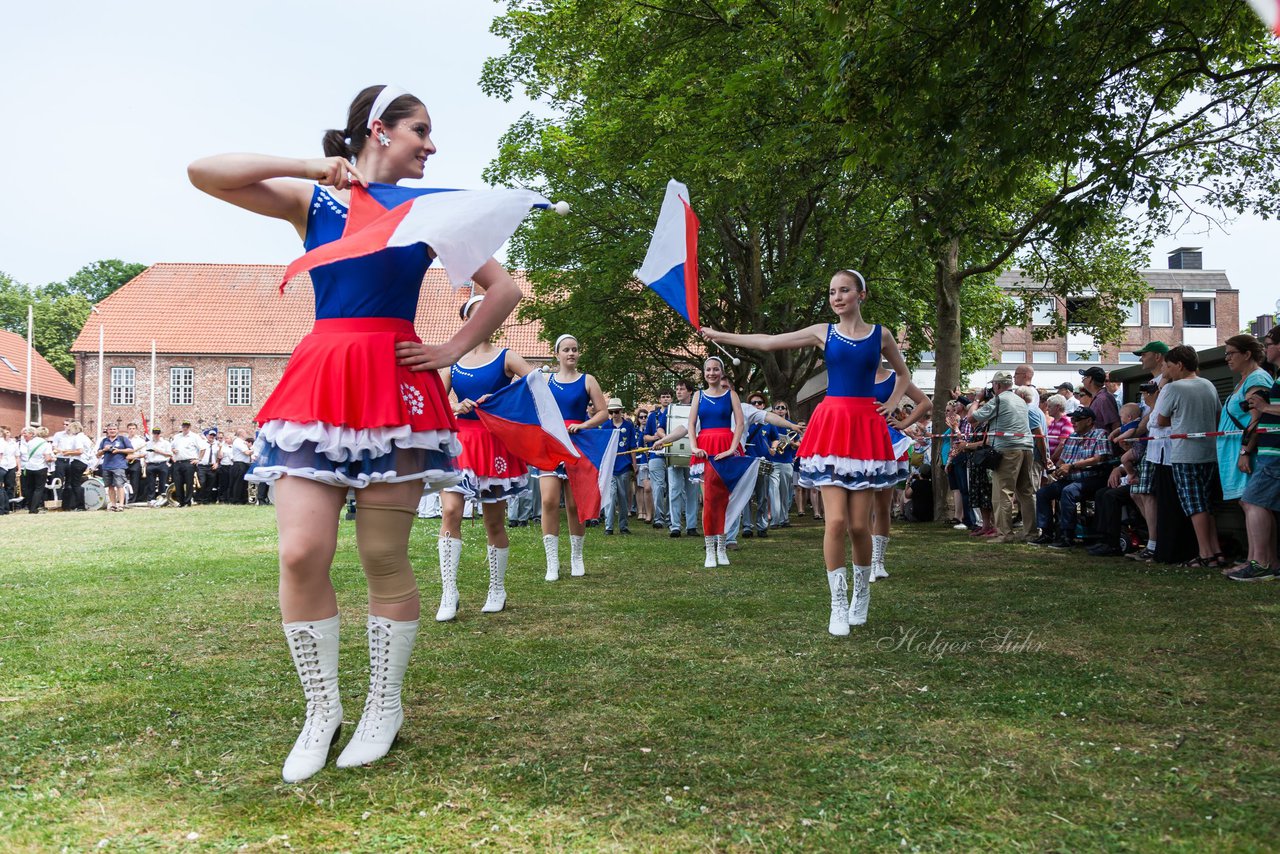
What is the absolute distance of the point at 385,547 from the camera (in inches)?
149

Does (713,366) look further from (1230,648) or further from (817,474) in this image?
(1230,648)

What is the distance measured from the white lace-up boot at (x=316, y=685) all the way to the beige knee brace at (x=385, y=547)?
0.22 meters

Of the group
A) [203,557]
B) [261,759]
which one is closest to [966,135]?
[261,759]

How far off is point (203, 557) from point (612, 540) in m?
6.01

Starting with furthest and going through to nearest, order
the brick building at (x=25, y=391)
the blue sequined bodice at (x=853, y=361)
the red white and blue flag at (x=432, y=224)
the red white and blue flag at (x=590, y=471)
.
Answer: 1. the brick building at (x=25, y=391)
2. the red white and blue flag at (x=590, y=471)
3. the blue sequined bodice at (x=853, y=361)
4. the red white and blue flag at (x=432, y=224)

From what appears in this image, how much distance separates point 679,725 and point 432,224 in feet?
7.70

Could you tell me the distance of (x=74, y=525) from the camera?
1867cm

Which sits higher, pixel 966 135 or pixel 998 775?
pixel 966 135

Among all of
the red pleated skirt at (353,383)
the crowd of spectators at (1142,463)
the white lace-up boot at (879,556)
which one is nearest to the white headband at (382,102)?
the red pleated skirt at (353,383)

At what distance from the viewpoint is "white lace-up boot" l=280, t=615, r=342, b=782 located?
365cm

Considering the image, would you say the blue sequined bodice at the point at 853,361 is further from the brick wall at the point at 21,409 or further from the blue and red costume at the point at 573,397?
the brick wall at the point at 21,409

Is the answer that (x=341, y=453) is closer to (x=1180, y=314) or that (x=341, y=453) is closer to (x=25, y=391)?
(x=25, y=391)

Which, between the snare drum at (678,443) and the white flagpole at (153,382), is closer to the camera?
the snare drum at (678,443)

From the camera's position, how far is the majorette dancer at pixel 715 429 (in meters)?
11.4
